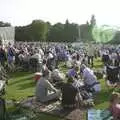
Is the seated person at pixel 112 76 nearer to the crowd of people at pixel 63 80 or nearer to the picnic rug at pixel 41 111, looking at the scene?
the crowd of people at pixel 63 80

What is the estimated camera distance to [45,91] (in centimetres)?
1260

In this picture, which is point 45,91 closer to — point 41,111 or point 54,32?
point 41,111

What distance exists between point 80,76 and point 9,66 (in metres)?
8.85

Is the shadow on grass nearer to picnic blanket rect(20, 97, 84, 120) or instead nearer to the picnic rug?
picnic blanket rect(20, 97, 84, 120)

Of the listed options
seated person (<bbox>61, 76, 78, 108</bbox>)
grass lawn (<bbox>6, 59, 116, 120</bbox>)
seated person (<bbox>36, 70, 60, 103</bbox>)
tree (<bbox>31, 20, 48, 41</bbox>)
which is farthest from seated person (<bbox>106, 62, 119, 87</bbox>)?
tree (<bbox>31, 20, 48, 41</bbox>)

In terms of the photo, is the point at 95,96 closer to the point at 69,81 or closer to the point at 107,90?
the point at 107,90

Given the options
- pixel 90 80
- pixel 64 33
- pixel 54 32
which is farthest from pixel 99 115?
pixel 54 32

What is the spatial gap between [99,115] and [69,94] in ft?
3.69

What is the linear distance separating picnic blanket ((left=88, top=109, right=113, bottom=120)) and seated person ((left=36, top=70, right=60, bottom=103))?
57.0 inches

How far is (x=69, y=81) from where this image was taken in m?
11.7

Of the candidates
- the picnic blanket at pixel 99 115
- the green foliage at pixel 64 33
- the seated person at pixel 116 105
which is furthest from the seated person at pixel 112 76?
the green foliage at pixel 64 33

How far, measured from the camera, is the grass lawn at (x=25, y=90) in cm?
1316

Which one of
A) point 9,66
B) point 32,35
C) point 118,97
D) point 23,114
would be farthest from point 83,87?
point 32,35

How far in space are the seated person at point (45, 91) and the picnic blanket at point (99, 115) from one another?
1.45 m
